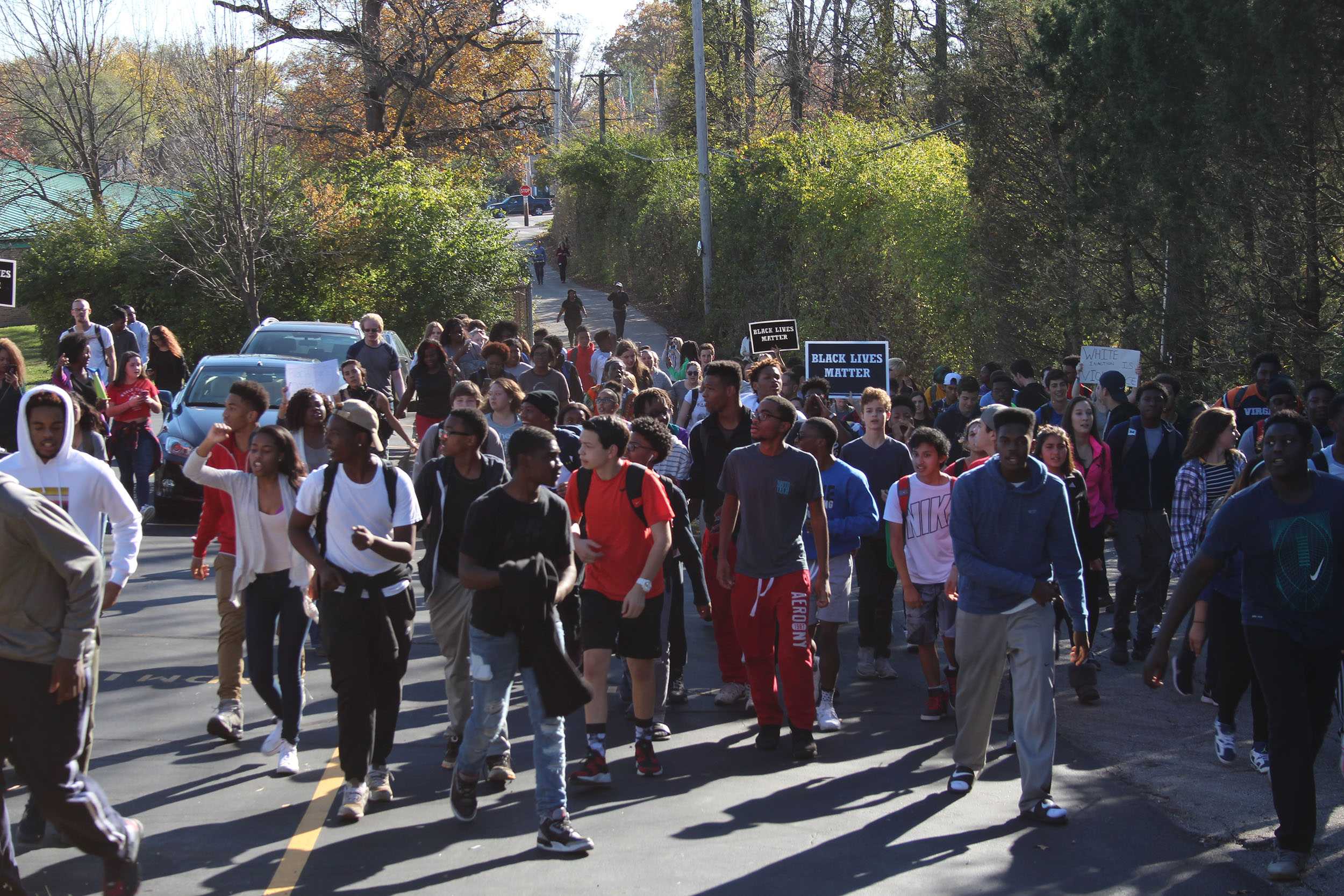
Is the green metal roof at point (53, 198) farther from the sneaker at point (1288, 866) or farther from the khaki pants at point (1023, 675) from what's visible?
the sneaker at point (1288, 866)

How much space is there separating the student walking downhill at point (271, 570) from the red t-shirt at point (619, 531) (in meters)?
1.52

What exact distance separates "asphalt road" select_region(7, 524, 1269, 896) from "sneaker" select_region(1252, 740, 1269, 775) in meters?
0.75

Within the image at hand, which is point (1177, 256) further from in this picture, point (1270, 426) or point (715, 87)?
point (715, 87)

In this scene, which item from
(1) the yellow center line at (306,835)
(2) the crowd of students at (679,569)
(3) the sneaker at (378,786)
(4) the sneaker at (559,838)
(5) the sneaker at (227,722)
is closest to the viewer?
(1) the yellow center line at (306,835)

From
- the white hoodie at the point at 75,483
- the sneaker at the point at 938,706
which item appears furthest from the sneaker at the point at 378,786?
the sneaker at the point at 938,706

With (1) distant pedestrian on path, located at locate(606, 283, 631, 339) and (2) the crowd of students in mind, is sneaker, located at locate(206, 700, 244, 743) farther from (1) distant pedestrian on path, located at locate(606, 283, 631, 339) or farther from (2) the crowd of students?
(1) distant pedestrian on path, located at locate(606, 283, 631, 339)

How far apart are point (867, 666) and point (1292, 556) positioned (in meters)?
4.06

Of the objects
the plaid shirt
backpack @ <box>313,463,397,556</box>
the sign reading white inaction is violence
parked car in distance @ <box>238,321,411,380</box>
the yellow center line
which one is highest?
parked car in distance @ <box>238,321,411,380</box>

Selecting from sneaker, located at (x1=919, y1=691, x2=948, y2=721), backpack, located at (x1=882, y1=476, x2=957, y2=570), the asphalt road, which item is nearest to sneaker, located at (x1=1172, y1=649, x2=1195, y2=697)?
the asphalt road

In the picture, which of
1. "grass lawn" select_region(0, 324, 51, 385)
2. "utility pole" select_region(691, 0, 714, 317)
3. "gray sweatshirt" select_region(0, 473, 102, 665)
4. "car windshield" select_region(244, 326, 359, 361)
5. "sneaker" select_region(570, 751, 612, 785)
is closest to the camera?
"gray sweatshirt" select_region(0, 473, 102, 665)

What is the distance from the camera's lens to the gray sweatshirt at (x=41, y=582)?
5066mm

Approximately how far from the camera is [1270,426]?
19.5 ft

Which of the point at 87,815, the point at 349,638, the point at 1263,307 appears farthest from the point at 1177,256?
the point at 87,815

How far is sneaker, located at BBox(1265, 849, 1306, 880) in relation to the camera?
18.7 ft
